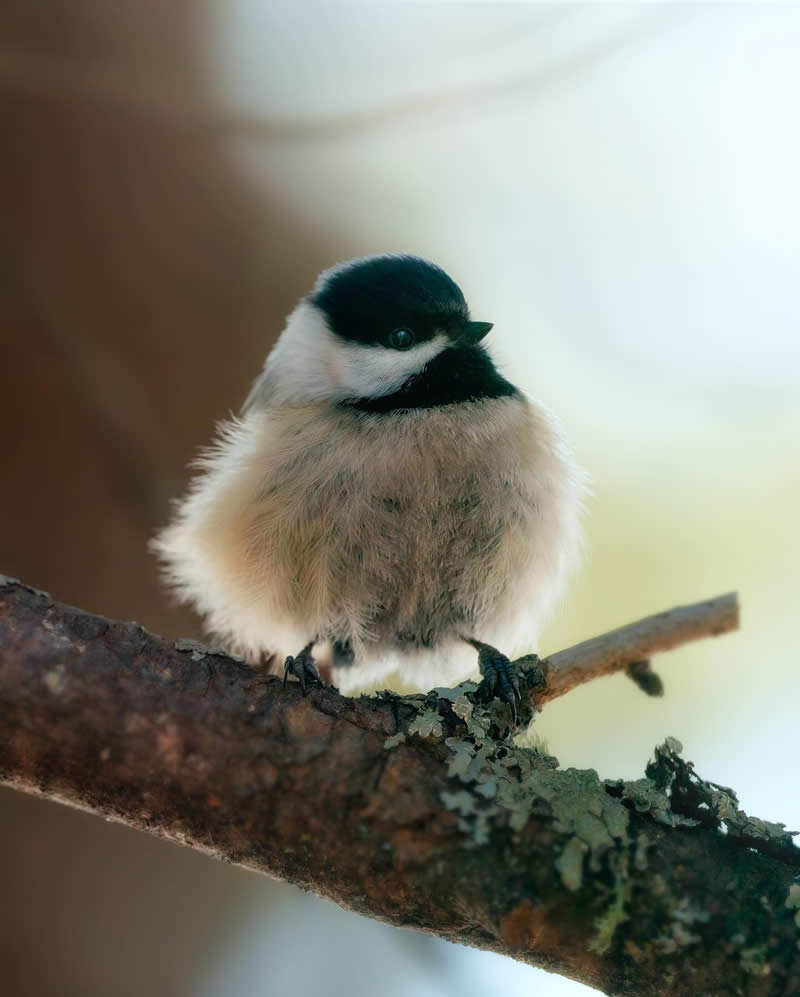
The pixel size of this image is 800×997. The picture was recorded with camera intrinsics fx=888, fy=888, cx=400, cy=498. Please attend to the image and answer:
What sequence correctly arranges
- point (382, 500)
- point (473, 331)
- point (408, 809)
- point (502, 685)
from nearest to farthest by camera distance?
point (408, 809) → point (502, 685) → point (382, 500) → point (473, 331)

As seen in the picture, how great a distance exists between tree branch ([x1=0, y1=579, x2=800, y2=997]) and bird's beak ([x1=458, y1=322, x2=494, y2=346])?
3.35 feet

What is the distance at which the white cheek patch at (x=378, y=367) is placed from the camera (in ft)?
6.59

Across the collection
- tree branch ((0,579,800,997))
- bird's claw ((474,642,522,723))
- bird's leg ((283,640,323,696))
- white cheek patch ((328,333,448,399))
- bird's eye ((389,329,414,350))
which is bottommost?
tree branch ((0,579,800,997))

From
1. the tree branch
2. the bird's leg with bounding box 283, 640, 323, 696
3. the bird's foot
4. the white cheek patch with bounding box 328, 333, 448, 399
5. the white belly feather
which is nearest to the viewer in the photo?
the tree branch

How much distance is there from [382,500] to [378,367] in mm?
386

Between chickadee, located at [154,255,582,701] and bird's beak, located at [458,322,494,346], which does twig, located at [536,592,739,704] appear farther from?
bird's beak, located at [458,322,494,346]

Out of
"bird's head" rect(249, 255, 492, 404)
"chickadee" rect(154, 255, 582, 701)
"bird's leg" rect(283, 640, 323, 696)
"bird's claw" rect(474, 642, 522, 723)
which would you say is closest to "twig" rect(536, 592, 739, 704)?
"bird's claw" rect(474, 642, 522, 723)

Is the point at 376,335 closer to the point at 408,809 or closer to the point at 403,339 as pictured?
the point at 403,339

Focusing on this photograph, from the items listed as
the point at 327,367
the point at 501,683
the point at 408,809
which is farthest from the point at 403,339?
the point at 408,809

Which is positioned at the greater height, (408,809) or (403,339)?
(403,339)

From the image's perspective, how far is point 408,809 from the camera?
1.11m

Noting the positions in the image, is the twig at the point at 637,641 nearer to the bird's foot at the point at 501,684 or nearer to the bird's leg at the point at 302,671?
the bird's foot at the point at 501,684

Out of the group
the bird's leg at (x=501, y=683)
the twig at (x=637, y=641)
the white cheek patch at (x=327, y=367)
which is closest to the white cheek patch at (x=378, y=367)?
the white cheek patch at (x=327, y=367)

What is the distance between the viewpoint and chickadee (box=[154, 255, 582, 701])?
1843 millimetres
